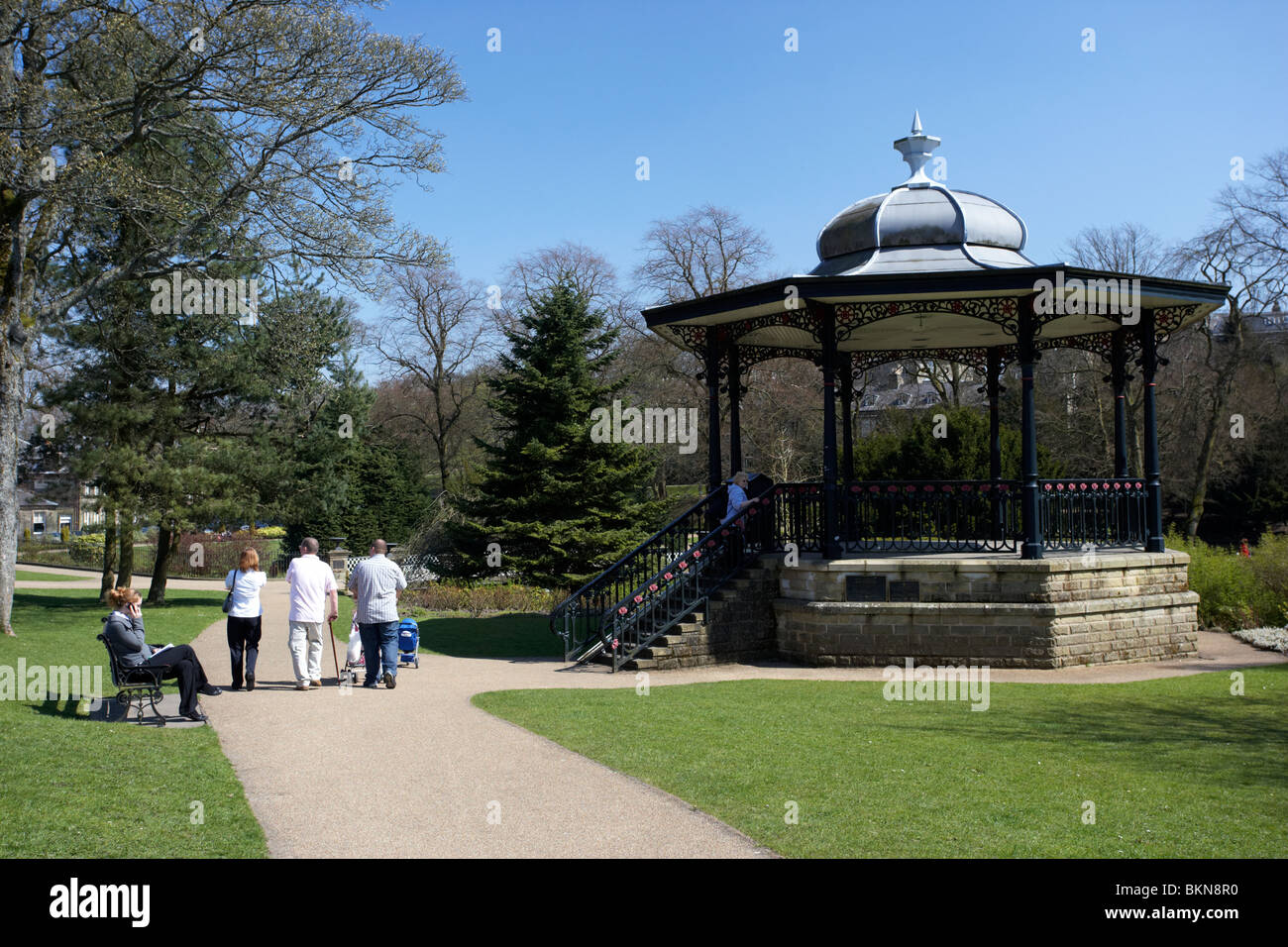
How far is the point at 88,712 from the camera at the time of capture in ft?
31.1

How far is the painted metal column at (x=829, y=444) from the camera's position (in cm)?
1434

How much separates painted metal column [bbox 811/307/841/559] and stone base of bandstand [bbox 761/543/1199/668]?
32cm

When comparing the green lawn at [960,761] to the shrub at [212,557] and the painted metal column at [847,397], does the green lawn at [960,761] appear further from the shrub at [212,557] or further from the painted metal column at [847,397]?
the shrub at [212,557]

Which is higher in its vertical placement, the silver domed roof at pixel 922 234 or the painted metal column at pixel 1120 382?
the silver domed roof at pixel 922 234

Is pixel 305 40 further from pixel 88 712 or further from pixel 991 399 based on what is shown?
pixel 991 399

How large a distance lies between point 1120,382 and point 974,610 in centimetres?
539

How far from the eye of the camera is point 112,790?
676cm

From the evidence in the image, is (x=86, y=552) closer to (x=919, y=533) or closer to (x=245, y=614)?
(x=245, y=614)

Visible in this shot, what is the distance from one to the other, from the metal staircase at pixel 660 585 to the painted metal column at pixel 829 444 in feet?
3.77

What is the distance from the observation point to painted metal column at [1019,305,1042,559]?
14.0 meters

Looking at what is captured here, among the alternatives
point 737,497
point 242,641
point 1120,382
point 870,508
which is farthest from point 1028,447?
point 242,641

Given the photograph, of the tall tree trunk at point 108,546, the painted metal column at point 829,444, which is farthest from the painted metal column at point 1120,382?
the tall tree trunk at point 108,546
